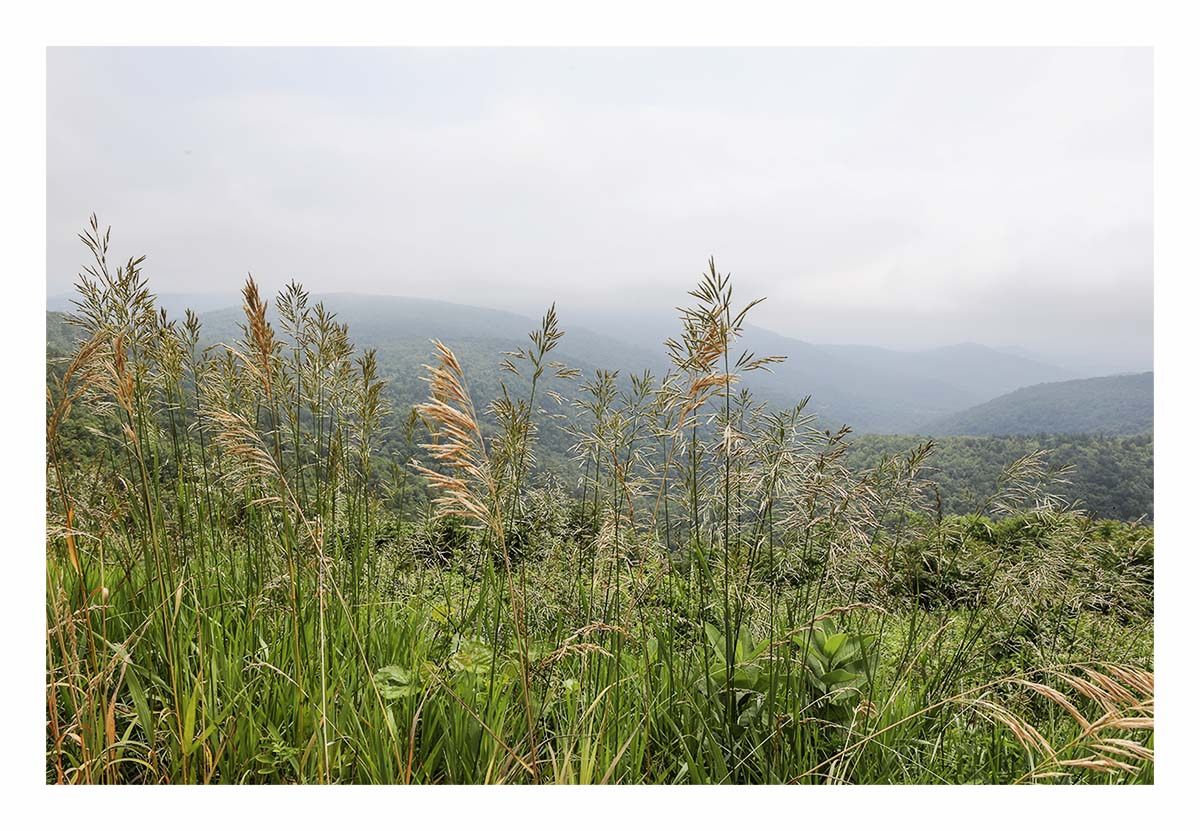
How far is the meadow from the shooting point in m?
1.26

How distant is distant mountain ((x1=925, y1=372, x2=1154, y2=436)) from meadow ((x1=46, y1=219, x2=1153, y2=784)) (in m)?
1.65

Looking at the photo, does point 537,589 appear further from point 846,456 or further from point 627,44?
point 627,44

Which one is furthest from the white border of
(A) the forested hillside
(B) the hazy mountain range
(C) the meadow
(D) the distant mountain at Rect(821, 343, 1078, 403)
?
(D) the distant mountain at Rect(821, 343, 1078, 403)

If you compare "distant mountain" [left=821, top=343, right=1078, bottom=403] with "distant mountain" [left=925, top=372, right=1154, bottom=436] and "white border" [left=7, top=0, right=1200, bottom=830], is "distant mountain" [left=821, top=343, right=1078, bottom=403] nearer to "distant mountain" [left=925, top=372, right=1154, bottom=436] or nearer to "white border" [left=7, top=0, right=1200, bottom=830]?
"distant mountain" [left=925, top=372, right=1154, bottom=436]

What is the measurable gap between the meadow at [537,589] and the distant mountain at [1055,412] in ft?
5.41

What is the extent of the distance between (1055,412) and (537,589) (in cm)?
574

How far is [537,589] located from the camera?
174 cm

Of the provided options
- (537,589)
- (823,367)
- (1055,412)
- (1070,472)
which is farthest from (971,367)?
(537,589)

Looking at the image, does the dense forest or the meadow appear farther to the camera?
the dense forest

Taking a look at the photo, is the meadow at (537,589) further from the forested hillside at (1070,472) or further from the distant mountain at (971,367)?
the distant mountain at (971,367)

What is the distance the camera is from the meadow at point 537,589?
1.26m
